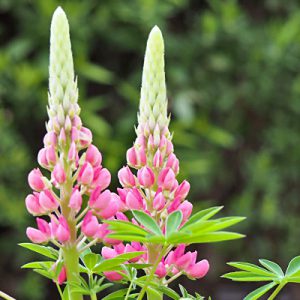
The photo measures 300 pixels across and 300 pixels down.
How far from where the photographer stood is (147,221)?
1.00 m

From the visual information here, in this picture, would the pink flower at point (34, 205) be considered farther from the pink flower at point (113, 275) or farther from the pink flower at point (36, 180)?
the pink flower at point (113, 275)

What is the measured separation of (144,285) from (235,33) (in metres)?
3.43

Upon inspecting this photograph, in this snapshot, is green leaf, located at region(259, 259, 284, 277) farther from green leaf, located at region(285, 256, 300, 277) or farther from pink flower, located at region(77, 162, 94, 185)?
pink flower, located at region(77, 162, 94, 185)

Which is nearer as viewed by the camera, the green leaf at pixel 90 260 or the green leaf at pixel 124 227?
the green leaf at pixel 124 227

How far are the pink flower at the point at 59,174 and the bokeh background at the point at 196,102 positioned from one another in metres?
2.79

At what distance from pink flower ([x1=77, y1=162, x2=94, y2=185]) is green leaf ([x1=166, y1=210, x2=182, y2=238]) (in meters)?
0.12

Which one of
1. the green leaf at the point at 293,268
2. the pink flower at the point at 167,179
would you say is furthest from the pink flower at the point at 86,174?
the green leaf at the point at 293,268

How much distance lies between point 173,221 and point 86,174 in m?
0.13

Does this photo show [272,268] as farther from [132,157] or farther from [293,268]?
[132,157]

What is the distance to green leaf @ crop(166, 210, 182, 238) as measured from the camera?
986 mm

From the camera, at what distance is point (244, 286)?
479 cm

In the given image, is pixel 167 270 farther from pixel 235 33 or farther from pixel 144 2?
pixel 235 33

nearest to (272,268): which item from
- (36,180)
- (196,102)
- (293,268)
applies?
(293,268)

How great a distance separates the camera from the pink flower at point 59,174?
1.01 m
